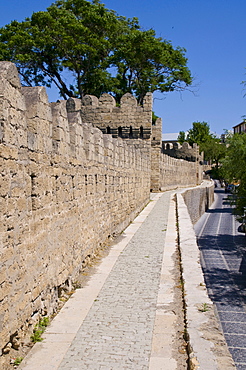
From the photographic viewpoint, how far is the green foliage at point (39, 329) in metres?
3.69

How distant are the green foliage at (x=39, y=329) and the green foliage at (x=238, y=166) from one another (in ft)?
44.2

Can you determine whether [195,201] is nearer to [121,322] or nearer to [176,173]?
[176,173]

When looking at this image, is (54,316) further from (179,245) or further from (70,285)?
(179,245)

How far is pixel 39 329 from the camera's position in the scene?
12.8 feet

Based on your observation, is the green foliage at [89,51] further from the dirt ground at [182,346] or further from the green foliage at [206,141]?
the green foliage at [206,141]

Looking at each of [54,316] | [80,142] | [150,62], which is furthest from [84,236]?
[150,62]

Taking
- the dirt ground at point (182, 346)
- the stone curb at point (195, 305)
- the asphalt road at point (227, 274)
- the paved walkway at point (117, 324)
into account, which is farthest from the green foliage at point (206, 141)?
the dirt ground at point (182, 346)

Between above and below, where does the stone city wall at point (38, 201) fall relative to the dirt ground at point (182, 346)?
above

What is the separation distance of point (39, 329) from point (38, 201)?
1207 mm

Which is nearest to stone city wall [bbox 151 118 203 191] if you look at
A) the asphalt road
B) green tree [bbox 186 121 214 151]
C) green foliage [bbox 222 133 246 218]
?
the asphalt road

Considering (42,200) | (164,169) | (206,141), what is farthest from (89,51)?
(206,141)

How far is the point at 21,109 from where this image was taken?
11.9ft

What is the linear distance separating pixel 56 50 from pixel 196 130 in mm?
50636

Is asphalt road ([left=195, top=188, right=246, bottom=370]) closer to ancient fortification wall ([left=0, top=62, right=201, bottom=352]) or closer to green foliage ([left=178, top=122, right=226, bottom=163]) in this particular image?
ancient fortification wall ([left=0, top=62, right=201, bottom=352])
